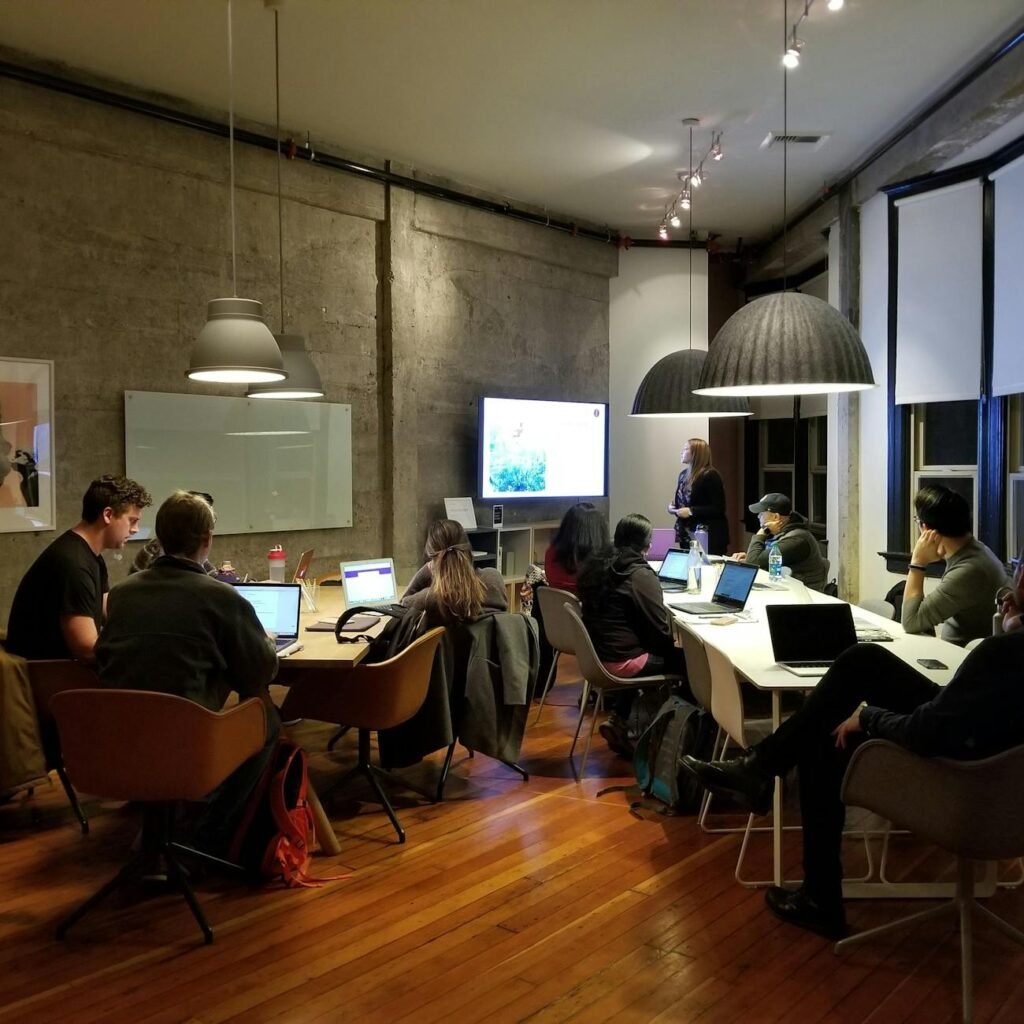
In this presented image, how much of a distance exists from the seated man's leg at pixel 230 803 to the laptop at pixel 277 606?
519 mm

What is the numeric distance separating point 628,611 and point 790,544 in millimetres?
1868

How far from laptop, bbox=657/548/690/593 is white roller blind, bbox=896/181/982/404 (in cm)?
258

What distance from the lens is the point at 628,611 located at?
4.58 metres

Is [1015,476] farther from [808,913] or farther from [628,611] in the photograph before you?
[808,913]

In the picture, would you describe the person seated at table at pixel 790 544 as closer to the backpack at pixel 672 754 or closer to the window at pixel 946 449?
the window at pixel 946 449

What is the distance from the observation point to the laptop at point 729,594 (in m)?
4.81

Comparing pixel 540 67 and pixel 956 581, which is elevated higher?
pixel 540 67

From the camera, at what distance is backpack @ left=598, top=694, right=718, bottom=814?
406 centimetres

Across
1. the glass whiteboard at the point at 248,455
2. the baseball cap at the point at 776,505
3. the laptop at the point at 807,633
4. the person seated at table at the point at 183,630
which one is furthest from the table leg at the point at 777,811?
the glass whiteboard at the point at 248,455

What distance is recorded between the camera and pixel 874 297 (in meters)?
7.58

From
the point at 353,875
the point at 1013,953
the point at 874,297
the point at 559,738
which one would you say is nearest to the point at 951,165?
the point at 874,297

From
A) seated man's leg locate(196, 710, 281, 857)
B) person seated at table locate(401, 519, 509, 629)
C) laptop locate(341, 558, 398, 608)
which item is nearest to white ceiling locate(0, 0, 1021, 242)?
person seated at table locate(401, 519, 509, 629)

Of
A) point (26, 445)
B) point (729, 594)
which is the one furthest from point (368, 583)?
point (26, 445)

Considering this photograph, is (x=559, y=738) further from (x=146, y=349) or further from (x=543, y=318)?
(x=543, y=318)
